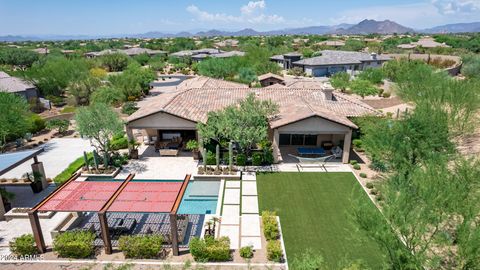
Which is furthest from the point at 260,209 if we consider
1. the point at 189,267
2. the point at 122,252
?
the point at 122,252

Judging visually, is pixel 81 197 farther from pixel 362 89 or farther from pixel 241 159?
pixel 362 89

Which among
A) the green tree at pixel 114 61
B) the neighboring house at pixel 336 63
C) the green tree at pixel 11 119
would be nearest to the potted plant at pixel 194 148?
the green tree at pixel 11 119

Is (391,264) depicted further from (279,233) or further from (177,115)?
(177,115)

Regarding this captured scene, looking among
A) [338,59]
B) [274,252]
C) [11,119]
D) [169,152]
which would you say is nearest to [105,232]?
[274,252]

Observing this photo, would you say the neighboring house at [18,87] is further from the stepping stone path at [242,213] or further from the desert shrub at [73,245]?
the stepping stone path at [242,213]

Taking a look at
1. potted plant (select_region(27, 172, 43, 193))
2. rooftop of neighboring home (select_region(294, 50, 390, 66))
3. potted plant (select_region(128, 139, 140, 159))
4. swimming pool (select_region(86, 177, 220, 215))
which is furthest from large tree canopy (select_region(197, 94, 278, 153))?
rooftop of neighboring home (select_region(294, 50, 390, 66))

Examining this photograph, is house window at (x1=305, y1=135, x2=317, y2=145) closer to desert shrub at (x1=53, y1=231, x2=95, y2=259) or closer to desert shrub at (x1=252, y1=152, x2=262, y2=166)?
desert shrub at (x1=252, y1=152, x2=262, y2=166)
